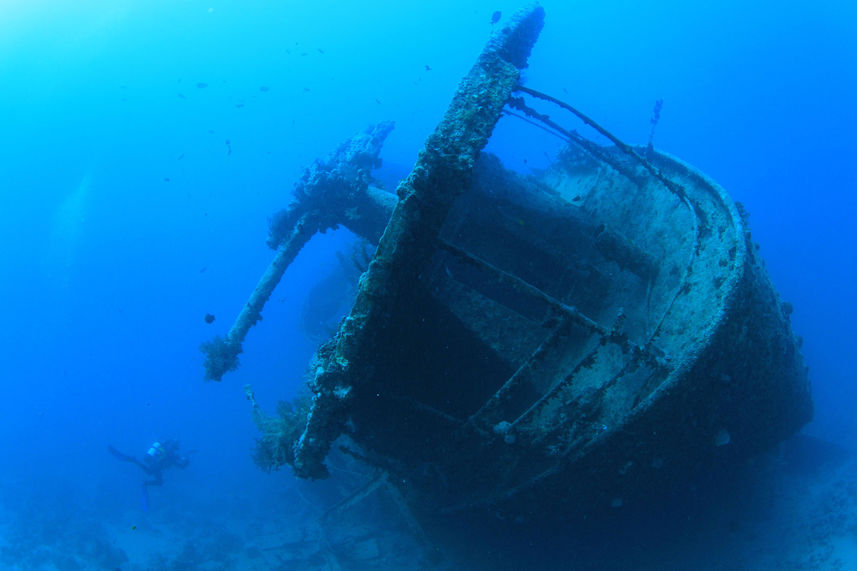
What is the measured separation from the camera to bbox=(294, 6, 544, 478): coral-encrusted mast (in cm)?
339

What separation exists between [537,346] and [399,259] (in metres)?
2.28

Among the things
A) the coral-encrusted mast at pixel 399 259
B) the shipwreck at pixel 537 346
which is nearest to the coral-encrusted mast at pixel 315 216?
the shipwreck at pixel 537 346

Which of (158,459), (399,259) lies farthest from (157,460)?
(399,259)

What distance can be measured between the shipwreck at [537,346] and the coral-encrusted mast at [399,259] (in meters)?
0.01

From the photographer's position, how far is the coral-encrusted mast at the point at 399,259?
3.39 metres

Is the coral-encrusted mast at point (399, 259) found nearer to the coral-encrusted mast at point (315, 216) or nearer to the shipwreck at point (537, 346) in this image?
the shipwreck at point (537, 346)

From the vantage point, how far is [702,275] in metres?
4.61

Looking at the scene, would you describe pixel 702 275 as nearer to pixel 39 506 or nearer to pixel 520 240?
pixel 520 240

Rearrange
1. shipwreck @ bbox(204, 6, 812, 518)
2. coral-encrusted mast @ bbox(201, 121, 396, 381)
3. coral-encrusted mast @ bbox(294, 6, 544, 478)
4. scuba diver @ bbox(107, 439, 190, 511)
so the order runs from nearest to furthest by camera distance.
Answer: coral-encrusted mast @ bbox(294, 6, 544, 478) < shipwreck @ bbox(204, 6, 812, 518) < coral-encrusted mast @ bbox(201, 121, 396, 381) < scuba diver @ bbox(107, 439, 190, 511)

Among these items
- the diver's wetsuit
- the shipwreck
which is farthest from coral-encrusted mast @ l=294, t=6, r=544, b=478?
the diver's wetsuit

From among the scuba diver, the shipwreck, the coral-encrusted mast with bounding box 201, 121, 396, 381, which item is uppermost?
Result: the scuba diver

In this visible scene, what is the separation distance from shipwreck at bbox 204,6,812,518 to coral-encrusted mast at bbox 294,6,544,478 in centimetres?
1

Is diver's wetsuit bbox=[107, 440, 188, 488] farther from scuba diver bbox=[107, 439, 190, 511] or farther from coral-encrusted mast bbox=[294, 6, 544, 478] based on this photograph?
coral-encrusted mast bbox=[294, 6, 544, 478]

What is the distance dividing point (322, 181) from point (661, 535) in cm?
818
